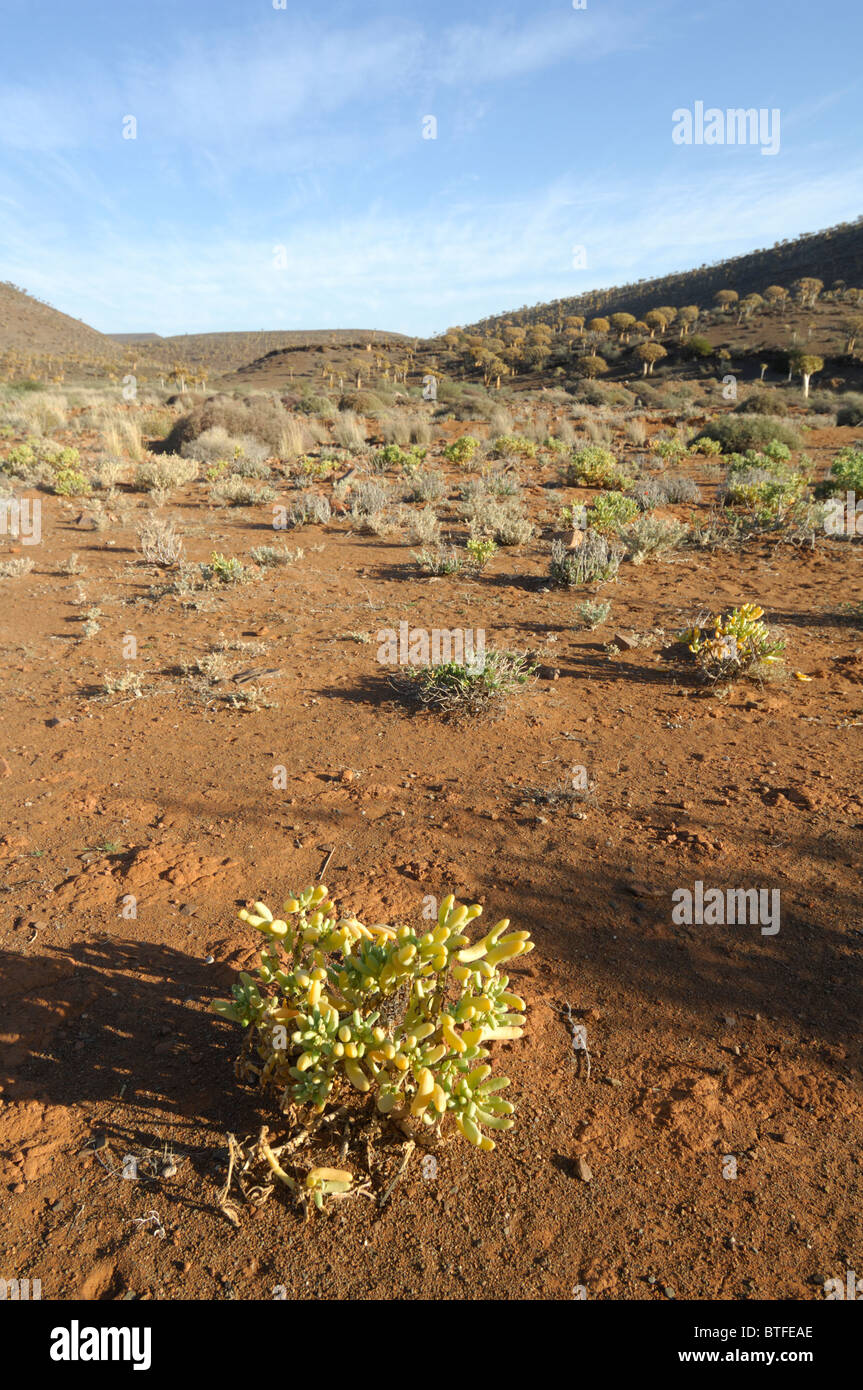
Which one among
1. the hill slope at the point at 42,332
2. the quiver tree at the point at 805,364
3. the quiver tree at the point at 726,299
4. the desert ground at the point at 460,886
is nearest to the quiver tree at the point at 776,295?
the quiver tree at the point at 726,299

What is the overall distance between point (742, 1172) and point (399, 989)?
3.14 feet

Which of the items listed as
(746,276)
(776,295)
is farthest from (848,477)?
(746,276)

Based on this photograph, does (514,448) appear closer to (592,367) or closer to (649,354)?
(592,367)

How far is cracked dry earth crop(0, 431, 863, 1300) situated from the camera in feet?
5.11

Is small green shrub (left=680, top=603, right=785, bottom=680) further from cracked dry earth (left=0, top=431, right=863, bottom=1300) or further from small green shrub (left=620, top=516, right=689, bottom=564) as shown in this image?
small green shrub (left=620, top=516, right=689, bottom=564)

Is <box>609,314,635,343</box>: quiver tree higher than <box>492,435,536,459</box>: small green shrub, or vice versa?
<box>609,314,635,343</box>: quiver tree

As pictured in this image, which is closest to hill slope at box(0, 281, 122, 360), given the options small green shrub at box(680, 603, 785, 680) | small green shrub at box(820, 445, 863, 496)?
small green shrub at box(820, 445, 863, 496)

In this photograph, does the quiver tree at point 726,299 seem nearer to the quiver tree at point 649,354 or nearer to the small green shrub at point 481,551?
the quiver tree at point 649,354

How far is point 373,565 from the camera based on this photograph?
7566 mm

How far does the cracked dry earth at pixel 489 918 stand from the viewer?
1.56m

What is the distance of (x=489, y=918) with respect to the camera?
2.55m

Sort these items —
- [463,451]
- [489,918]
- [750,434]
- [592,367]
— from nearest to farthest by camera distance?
1. [489,918]
2. [463,451]
3. [750,434]
4. [592,367]
